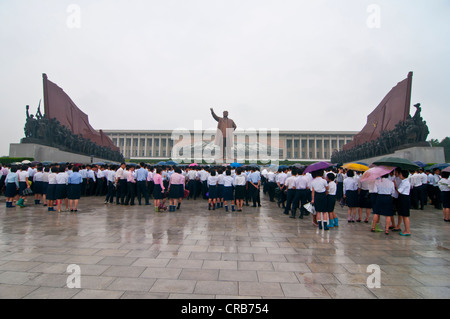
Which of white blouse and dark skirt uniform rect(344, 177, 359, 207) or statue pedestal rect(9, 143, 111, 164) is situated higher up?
statue pedestal rect(9, 143, 111, 164)

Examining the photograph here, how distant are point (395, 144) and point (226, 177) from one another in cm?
1629

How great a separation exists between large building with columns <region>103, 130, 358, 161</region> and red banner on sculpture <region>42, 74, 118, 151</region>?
35109mm

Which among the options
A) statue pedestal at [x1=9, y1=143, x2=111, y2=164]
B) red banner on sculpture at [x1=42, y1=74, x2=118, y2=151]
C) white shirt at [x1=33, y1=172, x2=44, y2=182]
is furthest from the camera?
red banner on sculpture at [x1=42, y1=74, x2=118, y2=151]

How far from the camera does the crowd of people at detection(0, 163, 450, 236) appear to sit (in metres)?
5.89

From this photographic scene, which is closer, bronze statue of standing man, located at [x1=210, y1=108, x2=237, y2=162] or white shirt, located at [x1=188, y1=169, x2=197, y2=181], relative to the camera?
white shirt, located at [x1=188, y1=169, x2=197, y2=181]

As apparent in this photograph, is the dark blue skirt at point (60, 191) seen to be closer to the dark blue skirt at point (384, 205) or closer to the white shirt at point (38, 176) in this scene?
the white shirt at point (38, 176)

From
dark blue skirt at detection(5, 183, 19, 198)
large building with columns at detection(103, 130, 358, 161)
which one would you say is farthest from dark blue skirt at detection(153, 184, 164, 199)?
large building with columns at detection(103, 130, 358, 161)

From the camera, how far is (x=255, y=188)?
376 inches

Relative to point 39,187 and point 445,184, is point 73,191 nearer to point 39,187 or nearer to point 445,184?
point 39,187

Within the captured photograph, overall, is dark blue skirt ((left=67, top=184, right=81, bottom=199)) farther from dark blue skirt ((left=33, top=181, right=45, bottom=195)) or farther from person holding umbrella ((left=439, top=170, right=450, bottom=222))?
person holding umbrella ((left=439, top=170, right=450, bottom=222))

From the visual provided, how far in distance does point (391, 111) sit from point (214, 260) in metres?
23.4

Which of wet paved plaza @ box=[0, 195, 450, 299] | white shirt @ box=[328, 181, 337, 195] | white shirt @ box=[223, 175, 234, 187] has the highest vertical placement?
white shirt @ box=[223, 175, 234, 187]

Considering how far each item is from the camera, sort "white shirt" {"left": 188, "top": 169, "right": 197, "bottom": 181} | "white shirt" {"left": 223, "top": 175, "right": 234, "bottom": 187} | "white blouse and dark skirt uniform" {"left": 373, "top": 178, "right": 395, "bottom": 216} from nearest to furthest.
A: 1. "white blouse and dark skirt uniform" {"left": 373, "top": 178, "right": 395, "bottom": 216}
2. "white shirt" {"left": 223, "top": 175, "right": 234, "bottom": 187}
3. "white shirt" {"left": 188, "top": 169, "right": 197, "bottom": 181}
